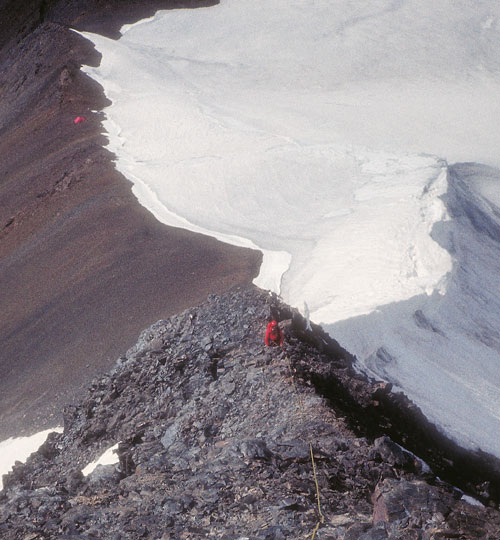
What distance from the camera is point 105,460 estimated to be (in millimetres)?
6086

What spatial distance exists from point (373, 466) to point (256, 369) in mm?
1646

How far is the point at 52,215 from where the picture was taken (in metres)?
12.4

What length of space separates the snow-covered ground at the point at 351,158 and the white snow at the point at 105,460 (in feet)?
7.59

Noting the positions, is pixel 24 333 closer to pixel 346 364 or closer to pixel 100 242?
pixel 100 242

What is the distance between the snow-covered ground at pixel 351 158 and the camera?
699 cm

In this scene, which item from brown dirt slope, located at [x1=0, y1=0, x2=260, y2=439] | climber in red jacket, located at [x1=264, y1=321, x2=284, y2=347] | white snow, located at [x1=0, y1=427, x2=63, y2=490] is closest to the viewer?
climber in red jacket, located at [x1=264, y1=321, x2=284, y2=347]

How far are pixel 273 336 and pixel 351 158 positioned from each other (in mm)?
5930

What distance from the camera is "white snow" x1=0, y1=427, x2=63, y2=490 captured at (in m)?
6.94

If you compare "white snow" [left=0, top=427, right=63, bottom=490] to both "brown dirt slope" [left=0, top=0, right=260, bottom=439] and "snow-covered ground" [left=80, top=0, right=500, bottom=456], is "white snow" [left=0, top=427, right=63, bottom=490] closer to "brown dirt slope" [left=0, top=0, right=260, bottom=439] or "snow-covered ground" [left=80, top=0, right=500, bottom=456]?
"brown dirt slope" [left=0, top=0, right=260, bottom=439]

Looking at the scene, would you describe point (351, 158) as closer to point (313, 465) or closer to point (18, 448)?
point (18, 448)

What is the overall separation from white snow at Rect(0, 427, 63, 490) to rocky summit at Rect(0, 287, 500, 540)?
22 centimetres

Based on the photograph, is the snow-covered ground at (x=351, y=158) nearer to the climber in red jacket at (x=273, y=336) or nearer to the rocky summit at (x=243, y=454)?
the rocky summit at (x=243, y=454)

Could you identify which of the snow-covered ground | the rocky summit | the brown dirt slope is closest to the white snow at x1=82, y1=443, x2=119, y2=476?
the rocky summit

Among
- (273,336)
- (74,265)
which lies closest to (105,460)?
(273,336)
